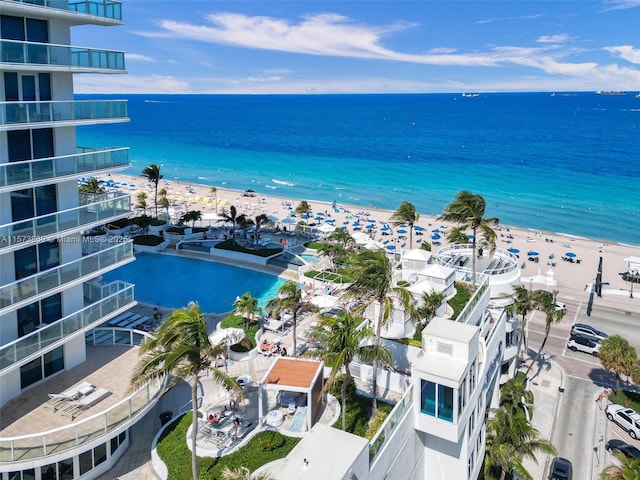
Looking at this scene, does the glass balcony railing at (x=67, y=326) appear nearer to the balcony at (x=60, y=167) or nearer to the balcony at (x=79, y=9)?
the balcony at (x=60, y=167)

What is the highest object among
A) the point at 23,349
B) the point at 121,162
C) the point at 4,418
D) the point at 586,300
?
the point at 121,162

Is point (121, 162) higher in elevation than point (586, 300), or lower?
higher

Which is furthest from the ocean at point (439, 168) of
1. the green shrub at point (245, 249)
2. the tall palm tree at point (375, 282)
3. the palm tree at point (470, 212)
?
the tall palm tree at point (375, 282)

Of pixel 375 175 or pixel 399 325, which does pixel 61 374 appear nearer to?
pixel 399 325

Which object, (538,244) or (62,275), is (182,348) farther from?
(538,244)

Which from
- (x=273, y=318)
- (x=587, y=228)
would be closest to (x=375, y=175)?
(x=587, y=228)

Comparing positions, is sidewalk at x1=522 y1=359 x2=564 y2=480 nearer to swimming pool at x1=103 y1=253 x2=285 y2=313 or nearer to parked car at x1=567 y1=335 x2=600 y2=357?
parked car at x1=567 y1=335 x2=600 y2=357
